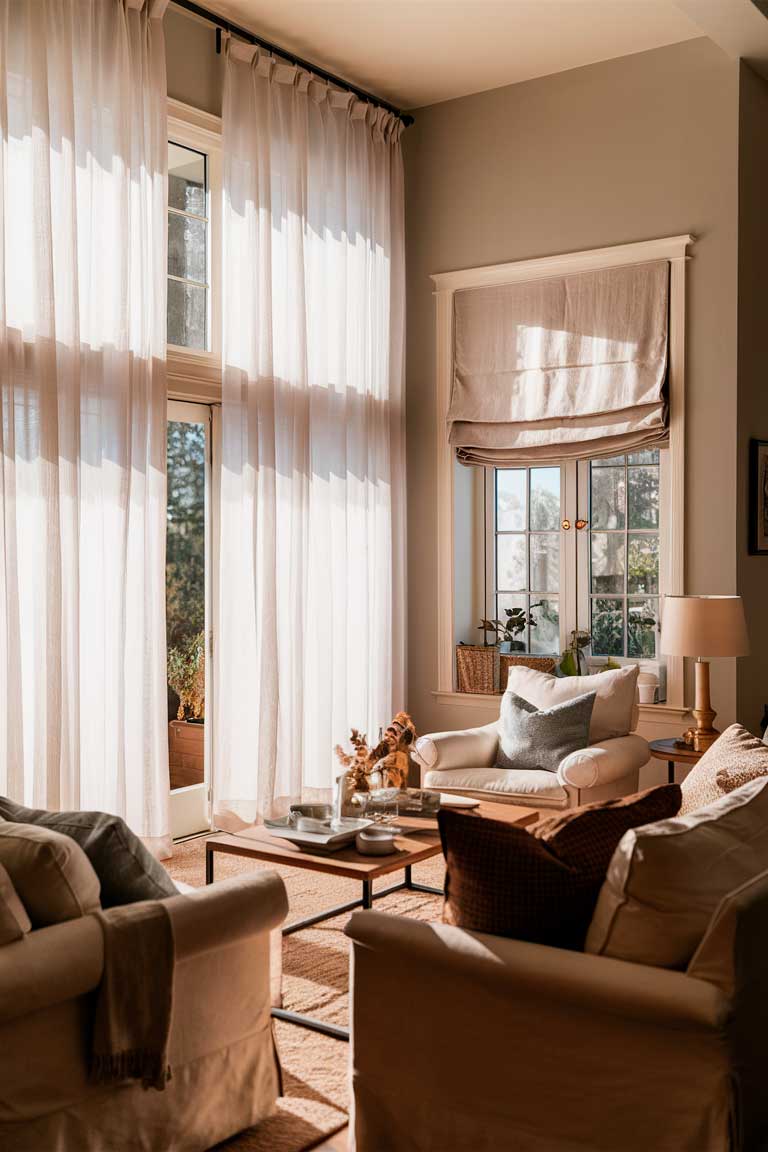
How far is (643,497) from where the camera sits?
580 centimetres

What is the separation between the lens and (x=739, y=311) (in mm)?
5285

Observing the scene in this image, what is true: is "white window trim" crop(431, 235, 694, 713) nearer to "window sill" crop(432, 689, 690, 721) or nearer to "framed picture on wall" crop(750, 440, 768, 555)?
"window sill" crop(432, 689, 690, 721)

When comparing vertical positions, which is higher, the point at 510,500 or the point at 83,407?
the point at 83,407

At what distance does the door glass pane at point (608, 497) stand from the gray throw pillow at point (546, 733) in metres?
1.32

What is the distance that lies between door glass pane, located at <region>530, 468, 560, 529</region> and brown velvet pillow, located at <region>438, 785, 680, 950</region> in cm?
396

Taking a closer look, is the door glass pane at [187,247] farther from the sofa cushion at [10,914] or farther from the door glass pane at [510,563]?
the sofa cushion at [10,914]

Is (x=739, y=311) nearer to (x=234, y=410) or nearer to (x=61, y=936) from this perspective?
(x=234, y=410)

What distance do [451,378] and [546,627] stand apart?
1.48m

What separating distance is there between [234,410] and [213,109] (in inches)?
55.1

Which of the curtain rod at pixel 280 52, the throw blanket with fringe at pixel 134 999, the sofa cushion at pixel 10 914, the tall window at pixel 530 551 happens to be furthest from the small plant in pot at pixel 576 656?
the sofa cushion at pixel 10 914

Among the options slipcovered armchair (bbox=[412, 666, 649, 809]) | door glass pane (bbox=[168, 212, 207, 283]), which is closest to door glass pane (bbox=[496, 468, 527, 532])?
slipcovered armchair (bbox=[412, 666, 649, 809])

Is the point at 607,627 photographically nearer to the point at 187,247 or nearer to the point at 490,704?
the point at 490,704

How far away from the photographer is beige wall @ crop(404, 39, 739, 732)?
532 centimetres

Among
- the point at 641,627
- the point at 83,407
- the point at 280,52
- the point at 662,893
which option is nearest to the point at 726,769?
the point at 662,893
